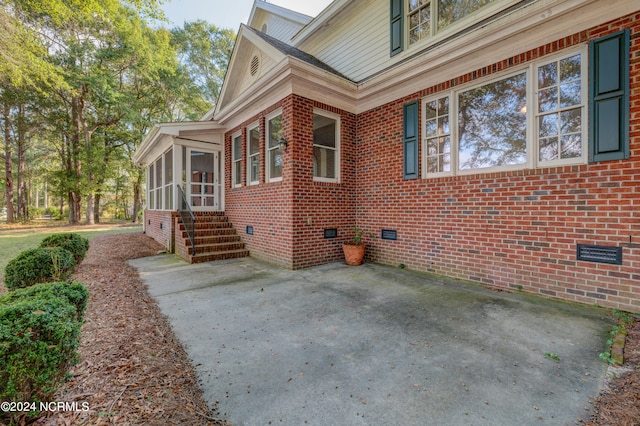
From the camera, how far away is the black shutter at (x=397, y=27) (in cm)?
609

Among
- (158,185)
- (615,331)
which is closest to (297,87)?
(615,331)

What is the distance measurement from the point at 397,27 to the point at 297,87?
287cm

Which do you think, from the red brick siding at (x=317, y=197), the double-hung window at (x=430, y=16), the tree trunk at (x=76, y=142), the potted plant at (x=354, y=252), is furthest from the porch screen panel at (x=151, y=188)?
the double-hung window at (x=430, y=16)

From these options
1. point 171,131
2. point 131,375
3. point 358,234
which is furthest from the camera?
point 171,131

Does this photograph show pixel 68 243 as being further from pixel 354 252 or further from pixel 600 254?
pixel 600 254

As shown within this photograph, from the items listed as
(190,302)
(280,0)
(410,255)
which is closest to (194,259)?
(190,302)

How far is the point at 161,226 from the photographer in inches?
367

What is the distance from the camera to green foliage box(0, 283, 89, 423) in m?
1.42

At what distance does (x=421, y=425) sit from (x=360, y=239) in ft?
16.3

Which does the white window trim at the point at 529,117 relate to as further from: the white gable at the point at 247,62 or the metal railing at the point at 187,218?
the metal railing at the point at 187,218

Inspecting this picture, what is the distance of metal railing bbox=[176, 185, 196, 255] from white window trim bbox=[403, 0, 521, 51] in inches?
258

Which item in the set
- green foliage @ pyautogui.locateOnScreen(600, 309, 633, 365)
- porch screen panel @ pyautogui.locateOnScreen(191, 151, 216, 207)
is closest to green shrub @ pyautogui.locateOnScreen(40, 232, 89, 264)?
porch screen panel @ pyautogui.locateOnScreen(191, 151, 216, 207)

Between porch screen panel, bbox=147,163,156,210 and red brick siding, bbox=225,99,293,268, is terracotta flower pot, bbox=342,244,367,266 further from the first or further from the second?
porch screen panel, bbox=147,163,156,210

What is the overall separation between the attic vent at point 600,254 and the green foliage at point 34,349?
563 cm
